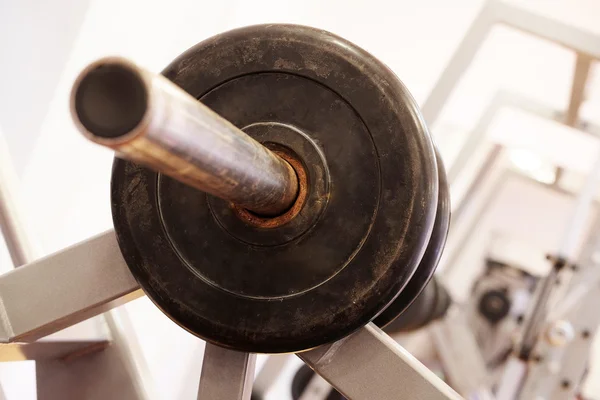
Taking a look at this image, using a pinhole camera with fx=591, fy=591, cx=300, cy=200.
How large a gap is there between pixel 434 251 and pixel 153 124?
317mm

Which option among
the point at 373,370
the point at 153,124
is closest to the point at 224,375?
the point at 373,370

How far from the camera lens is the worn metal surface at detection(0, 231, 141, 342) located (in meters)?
0.51

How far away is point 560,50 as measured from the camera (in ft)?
6.59

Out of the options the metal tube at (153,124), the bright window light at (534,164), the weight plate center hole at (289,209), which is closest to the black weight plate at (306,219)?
the weight plate center hole at (289,209)

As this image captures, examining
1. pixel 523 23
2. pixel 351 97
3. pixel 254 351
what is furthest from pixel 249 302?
pixel 523 23

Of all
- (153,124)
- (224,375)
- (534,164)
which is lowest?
(224,375)

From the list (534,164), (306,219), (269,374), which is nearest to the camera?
(306,219)

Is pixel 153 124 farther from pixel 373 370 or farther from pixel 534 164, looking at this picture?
pixel 534 164

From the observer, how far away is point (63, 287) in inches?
20.2

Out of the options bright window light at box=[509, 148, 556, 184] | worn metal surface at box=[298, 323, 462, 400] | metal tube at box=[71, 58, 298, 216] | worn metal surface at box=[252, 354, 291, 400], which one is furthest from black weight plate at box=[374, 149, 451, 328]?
bright window light at box=[509, 148, 556, 184]

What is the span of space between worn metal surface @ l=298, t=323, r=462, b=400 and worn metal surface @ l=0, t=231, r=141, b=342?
0.18 m

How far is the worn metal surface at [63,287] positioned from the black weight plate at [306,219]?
0.08 metres

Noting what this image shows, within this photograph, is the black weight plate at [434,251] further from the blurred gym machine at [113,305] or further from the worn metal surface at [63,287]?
the worn metal surface at [63,287]

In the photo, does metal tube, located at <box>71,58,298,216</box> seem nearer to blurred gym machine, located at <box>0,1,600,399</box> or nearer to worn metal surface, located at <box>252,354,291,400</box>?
blurred gym machine, located at <box>0,1,600,399</box>
